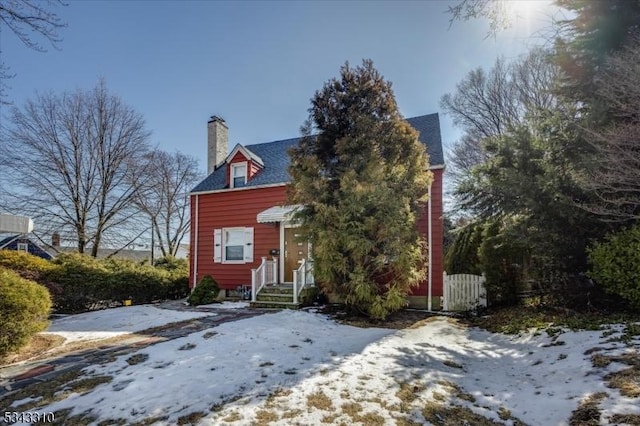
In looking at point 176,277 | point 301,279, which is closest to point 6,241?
Answer: point 176,277

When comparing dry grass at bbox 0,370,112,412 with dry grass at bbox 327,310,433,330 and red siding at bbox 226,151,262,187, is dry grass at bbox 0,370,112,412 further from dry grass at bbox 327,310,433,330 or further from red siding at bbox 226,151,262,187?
red siding at bbox 226,151,262,187

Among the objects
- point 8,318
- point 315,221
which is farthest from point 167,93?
point 8,318

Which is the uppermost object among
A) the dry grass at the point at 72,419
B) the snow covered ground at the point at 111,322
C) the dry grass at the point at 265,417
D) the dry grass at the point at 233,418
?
the dry grass at the point at 233,418

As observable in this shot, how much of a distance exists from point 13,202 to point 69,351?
16420 millimetres

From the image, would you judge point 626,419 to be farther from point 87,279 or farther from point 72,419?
point 87,279

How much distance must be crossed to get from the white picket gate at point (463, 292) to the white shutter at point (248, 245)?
678 cm

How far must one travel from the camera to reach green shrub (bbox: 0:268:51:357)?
18.3 feet

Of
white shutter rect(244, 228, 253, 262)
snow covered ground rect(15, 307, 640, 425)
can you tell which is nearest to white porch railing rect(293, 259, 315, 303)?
white shutter rect(244, 228, 253, 262)

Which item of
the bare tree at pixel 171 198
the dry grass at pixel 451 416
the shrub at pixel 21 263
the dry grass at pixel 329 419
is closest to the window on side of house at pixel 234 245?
the shrub at pixel 21 263

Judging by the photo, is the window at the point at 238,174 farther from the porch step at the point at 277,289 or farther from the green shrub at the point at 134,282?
the green shrub at the point at 134,282

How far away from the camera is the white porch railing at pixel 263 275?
10.8m

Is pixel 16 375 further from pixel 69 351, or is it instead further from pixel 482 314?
pixel 482 314

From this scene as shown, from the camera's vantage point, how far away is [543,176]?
6906 mm

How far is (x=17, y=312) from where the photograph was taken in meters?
5.75
